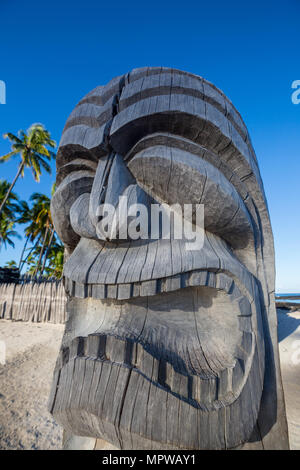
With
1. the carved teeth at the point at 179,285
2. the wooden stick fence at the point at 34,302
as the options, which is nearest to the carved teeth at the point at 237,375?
the carved teeth at the point at 179,285

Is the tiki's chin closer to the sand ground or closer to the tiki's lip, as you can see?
the tiki's lip

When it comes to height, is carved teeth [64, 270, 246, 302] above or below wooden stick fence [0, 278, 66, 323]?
Answer: above

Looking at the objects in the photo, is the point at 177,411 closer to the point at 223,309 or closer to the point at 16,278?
the point at 223,309

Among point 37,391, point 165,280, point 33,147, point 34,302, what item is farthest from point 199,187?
point 33,147

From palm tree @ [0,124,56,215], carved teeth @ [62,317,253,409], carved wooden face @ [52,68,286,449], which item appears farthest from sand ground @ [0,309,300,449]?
palm tree @ [0,124,56,215]

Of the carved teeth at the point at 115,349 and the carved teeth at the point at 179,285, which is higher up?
the carved teeth at the point at 179,285

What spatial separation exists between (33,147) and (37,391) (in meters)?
15.2

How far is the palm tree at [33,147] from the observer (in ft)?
44.3

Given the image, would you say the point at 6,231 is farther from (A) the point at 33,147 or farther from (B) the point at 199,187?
(B) the point at 199,187

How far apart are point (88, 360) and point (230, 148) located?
1082 millimetres

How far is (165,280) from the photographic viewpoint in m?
0.87

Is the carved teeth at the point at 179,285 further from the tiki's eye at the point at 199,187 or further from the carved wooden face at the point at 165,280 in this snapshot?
the tiki's eye at the point at 199,187

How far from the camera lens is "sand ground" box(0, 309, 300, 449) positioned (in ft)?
3.46
